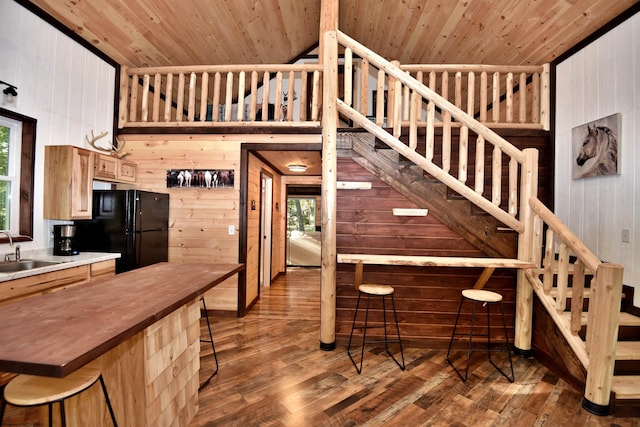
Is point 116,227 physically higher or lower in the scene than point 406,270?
higher

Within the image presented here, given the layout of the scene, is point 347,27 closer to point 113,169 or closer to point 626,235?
point 113,169

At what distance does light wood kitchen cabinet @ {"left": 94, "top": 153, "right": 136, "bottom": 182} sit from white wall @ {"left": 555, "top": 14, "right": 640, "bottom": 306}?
5.41m

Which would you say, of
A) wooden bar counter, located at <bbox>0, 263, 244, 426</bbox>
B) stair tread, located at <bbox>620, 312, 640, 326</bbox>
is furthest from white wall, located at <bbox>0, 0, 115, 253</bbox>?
stair tread, located at <bbox>620, 312, 640, 326</bbox>

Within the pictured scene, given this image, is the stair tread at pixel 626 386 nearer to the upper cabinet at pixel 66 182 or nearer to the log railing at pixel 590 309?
the log railing at pixel 590 309

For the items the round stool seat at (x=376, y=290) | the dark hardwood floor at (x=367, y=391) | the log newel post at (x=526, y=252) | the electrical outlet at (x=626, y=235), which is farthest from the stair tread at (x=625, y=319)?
the round stool seat at (x=376, y=290)

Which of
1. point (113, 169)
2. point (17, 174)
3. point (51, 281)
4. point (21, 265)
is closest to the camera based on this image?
point (51, 281)

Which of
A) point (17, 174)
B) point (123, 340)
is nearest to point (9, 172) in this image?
point (17, 174)

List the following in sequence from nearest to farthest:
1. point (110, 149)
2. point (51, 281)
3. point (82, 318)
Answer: point (82, 318), point (51, 281), point (110, 149)

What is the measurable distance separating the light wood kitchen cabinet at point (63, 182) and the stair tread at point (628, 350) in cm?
497

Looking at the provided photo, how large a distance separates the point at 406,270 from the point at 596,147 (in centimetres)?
246

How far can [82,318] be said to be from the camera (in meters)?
1.26

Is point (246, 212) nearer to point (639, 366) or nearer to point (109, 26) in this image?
point (109, 26)

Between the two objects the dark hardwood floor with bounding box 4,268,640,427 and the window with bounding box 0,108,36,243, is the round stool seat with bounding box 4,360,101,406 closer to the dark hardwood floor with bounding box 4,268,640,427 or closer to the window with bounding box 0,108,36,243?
the dark hardwood floor with bounding box 4,268,640,427

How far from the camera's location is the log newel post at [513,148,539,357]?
2900 millimetres
